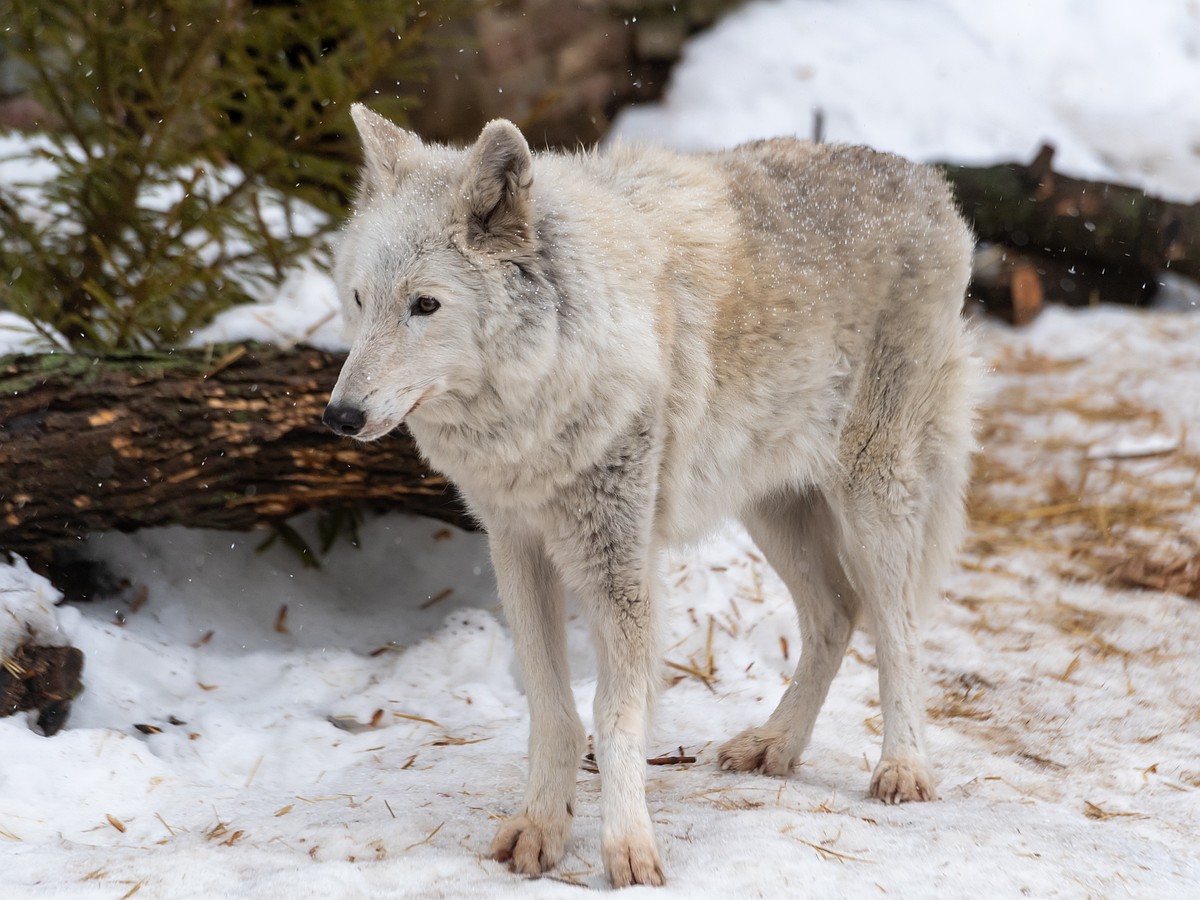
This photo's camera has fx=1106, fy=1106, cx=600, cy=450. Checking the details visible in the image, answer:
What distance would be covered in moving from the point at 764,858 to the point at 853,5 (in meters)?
9.67

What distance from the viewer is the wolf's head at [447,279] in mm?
2949

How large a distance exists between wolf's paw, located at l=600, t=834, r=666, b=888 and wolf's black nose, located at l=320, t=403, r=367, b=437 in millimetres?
1345

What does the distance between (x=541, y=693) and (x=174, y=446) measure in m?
1.83

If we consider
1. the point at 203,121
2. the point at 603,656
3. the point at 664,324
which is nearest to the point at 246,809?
the point at 603,656

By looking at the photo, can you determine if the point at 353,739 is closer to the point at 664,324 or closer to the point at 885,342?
the point at 664,324

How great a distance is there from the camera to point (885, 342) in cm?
391

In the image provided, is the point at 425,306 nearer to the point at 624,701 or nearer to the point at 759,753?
the point at 624,701

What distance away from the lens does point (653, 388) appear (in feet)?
10.8

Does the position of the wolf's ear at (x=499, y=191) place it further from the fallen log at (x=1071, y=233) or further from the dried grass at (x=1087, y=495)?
the fallen log at (x=1071, y=233)

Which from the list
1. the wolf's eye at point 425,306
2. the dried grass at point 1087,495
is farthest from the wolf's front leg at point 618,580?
the dried grass at point 1087,495

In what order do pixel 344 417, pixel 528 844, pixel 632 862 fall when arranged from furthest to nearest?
pixel 528 844, pixel 632 862, pixel 344 417

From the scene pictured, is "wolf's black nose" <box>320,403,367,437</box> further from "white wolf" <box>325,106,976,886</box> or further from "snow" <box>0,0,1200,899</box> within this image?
"snow" <box>0,0,1200,899</box>

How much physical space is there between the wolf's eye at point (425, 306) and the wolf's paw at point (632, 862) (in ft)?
5.05

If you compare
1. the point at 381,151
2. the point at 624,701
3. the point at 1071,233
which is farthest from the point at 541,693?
the point at 1071,233
